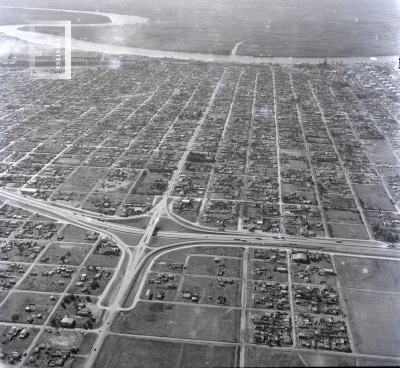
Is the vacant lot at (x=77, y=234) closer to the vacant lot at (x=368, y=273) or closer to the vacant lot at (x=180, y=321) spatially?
the vacant lot at (x=180, y=321)

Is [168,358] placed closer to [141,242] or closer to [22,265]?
[141,242]

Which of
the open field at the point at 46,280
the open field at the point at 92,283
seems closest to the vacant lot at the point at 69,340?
the open field at the point at 92,283

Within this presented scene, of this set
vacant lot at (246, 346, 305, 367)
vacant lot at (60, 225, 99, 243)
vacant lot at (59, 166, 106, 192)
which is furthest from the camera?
vacant lot at (59, 166, 106, 192)

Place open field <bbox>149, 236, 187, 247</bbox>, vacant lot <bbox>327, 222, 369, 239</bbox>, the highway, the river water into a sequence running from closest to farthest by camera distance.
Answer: the highway < open field <bbox>149, 236, 187, 247</bbox> < vacant lot <bbox>327, 222, 369, 239</bbox> < the river water

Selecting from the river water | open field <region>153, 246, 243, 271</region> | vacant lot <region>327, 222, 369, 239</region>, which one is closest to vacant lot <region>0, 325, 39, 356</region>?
open field <region>153, 246, 243, 271</region>

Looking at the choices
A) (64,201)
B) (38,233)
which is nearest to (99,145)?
(64,201)

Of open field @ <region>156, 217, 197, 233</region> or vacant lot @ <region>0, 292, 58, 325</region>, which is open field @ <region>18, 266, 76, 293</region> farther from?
open field @ <region>156, 217, 197, 233</region>
